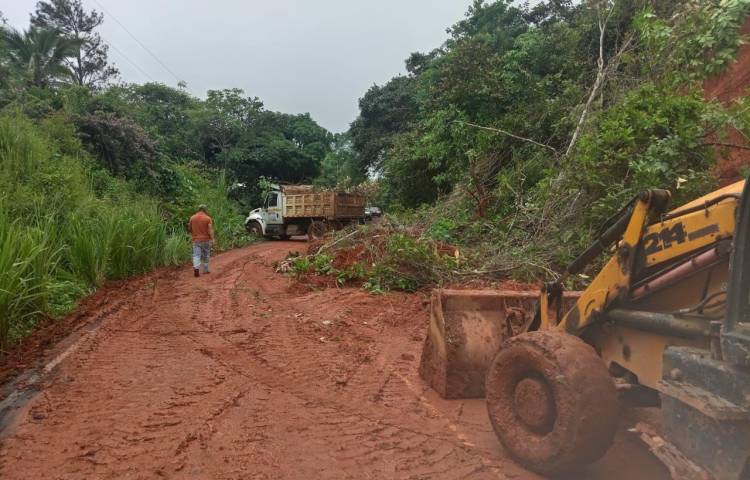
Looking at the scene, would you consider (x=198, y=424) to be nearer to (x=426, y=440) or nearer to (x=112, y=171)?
(x=426, y=440)

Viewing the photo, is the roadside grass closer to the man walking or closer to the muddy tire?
the man walking

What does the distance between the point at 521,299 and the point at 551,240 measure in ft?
15.8

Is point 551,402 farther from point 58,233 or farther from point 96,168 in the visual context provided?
point 96,168

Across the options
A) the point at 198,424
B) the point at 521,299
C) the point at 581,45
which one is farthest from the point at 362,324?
the point at 581,45

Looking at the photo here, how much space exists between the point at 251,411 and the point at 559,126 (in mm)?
11513

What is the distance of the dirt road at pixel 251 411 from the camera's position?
137 inches

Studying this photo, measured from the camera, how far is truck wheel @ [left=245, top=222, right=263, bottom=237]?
998 inches

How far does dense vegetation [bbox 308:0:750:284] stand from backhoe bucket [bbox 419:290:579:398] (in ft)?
11.9

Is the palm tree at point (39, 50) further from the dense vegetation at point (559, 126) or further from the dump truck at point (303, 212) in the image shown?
the dense vegetation at point (559, 126)

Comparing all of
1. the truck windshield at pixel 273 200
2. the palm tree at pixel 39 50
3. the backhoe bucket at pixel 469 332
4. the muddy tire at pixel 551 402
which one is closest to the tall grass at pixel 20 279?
the backhoe bucket at pixel 469 332

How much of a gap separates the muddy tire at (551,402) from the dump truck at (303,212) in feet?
62.9

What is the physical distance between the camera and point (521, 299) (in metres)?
5.05

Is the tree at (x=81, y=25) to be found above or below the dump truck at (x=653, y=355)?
above

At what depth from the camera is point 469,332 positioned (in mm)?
4812
